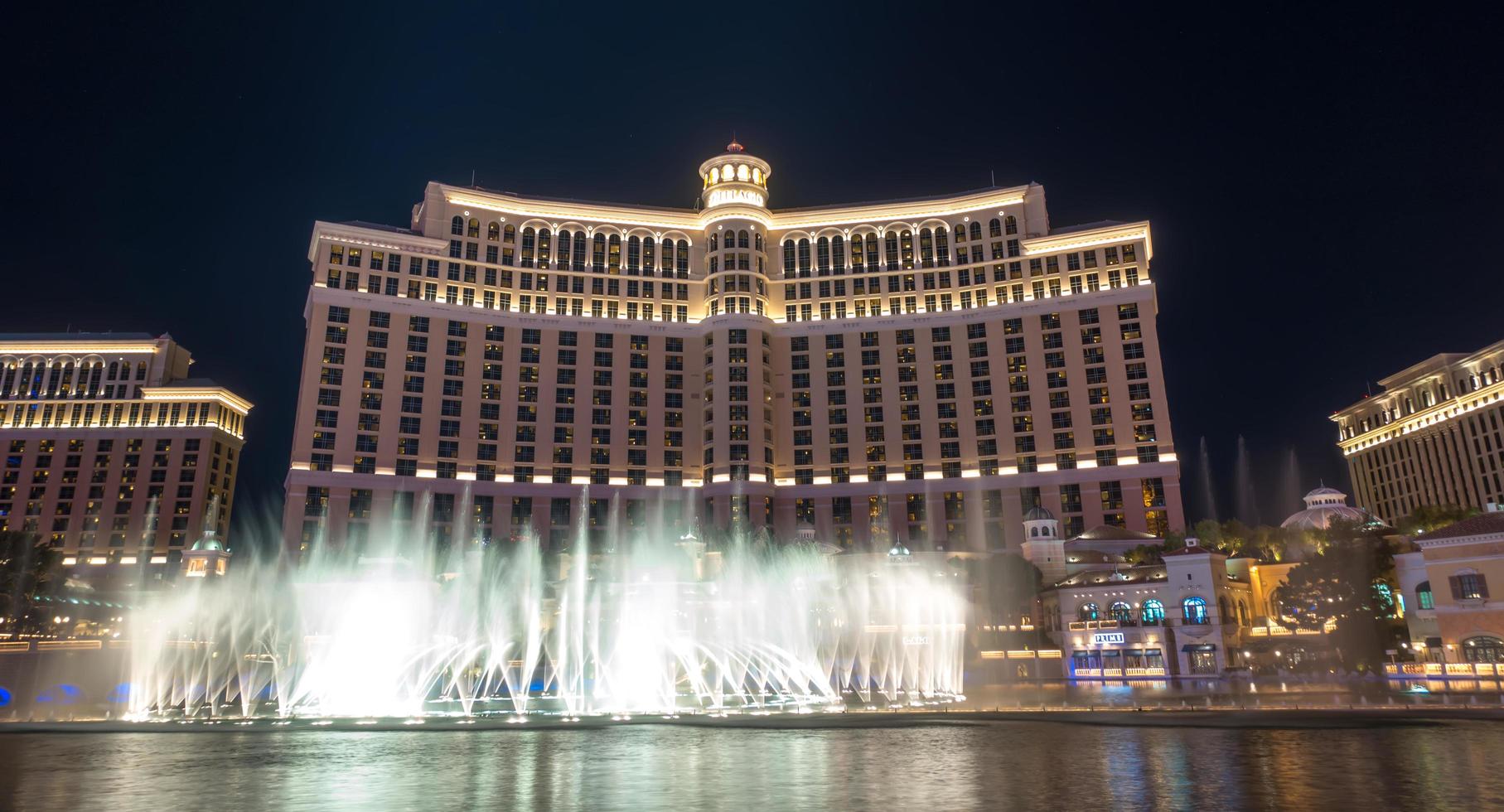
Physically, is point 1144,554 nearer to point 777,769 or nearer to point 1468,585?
point 1468,585

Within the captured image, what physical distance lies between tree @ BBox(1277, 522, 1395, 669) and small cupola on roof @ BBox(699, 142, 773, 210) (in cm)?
7472

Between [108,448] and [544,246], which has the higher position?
[544,246]

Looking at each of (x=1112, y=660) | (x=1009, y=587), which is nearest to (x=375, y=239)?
(x=1009, y=587)

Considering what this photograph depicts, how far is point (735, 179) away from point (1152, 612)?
242 feet

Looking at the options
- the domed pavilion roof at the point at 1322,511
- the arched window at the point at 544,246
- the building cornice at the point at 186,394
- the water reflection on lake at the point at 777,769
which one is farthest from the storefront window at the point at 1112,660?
the building cornice at the point at 186,394

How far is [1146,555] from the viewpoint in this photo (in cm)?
8338

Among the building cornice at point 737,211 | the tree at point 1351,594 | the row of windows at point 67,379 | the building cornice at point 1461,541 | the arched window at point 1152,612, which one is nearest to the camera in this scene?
the building cornice at point 1461,541

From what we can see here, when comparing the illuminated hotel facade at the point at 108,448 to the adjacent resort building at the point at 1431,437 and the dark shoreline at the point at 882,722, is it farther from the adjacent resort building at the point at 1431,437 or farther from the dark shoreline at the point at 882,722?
the adjacent resort building at the point at 1431,437

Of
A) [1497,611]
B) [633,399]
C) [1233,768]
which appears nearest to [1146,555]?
[1497,611]

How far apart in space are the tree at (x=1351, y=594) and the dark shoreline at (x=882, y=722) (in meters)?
26.3

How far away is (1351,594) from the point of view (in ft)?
193

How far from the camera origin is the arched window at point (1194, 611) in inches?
2657

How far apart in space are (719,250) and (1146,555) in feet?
199

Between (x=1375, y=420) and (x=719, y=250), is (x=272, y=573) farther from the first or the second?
(x=1375, y=420)
